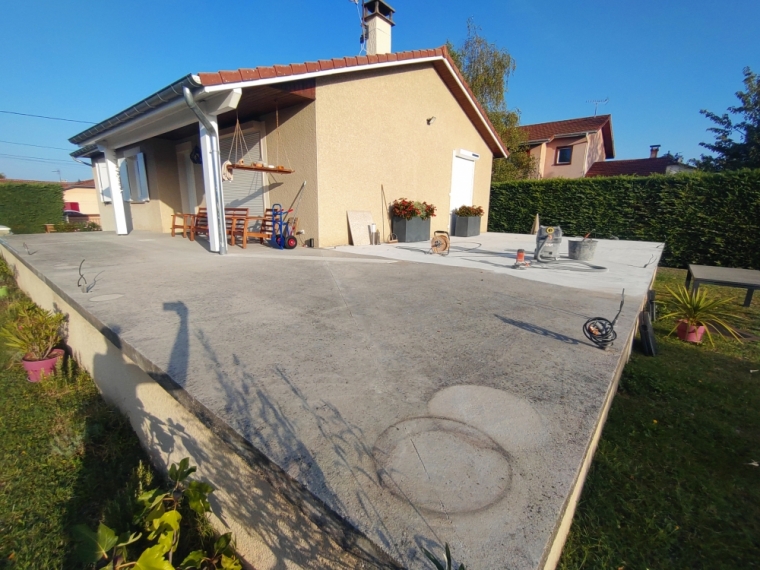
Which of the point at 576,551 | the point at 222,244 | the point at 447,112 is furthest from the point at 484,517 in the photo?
the point at 447,112

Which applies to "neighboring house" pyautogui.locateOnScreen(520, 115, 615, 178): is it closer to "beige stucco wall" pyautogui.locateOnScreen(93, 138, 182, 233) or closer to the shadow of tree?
"beige stucco wall" pyautogui.locateOnScreen(93, 138, 182, 233)

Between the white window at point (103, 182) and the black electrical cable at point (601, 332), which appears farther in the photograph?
the white window at point (103, 182)

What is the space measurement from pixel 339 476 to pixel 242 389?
2.72 feet

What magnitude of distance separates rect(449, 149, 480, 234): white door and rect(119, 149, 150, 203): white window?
31.2ft

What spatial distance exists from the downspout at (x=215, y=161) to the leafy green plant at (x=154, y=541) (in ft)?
17.8

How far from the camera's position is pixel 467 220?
36.7 feet

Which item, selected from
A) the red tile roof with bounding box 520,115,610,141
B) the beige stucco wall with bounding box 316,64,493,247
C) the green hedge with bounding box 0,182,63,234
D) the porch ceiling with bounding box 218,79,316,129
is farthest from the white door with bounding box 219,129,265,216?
the red tile roof with bounding box 520,115,610,141

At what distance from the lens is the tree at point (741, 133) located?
17.4m

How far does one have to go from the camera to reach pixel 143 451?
8.28 feet

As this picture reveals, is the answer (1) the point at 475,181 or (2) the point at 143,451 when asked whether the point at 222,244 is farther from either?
(1) the point at 475,181

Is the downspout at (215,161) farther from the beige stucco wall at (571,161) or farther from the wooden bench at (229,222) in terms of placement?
the beige stucco wall at (571,161)

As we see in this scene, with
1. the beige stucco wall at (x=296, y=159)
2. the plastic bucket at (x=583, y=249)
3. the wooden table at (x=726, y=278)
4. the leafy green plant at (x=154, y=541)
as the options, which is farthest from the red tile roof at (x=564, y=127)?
the leafy green plant at (x=154, y=541)

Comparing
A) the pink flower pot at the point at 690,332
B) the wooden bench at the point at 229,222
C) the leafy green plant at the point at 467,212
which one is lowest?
the pink flower pot at the point at 690,332

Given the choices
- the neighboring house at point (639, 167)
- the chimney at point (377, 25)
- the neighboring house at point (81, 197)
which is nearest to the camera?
the chimney at point (377, 25)
